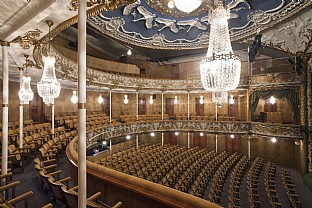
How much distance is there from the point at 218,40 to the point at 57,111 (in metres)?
12.8

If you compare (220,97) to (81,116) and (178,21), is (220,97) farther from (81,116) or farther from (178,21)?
(178,21)

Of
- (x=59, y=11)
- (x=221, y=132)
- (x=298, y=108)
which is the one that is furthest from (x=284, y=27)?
(x=59, y=11)

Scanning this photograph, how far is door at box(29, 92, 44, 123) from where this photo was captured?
12.4 metres

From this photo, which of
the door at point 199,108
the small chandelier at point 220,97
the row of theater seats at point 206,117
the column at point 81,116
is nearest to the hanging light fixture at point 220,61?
the small chandelier at point 220,97

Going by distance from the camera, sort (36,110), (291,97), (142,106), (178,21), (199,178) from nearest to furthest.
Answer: (199,178) < (291,97) < (178,21) < (36,110) < (142,106)

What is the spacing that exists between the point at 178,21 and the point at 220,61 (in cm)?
975

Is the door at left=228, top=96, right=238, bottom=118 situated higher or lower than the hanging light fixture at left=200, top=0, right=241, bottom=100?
A: lower

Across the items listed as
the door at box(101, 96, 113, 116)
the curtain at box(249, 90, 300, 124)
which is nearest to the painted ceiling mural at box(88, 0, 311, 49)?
the curtain at box(249, 90, 300, 124)

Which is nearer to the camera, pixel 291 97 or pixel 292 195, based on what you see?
pixel 292 195

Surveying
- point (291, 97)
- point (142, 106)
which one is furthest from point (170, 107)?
point (291, 97)

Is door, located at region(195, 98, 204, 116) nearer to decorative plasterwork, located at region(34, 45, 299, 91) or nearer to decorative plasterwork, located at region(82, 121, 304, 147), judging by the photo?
decorative plasterwork, located at region(82, 121, 304, 147)

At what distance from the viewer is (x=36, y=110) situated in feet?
41.6

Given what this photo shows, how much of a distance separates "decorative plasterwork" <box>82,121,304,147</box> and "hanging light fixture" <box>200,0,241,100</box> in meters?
6.96

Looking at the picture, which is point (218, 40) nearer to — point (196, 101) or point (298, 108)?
point (298, 108)
